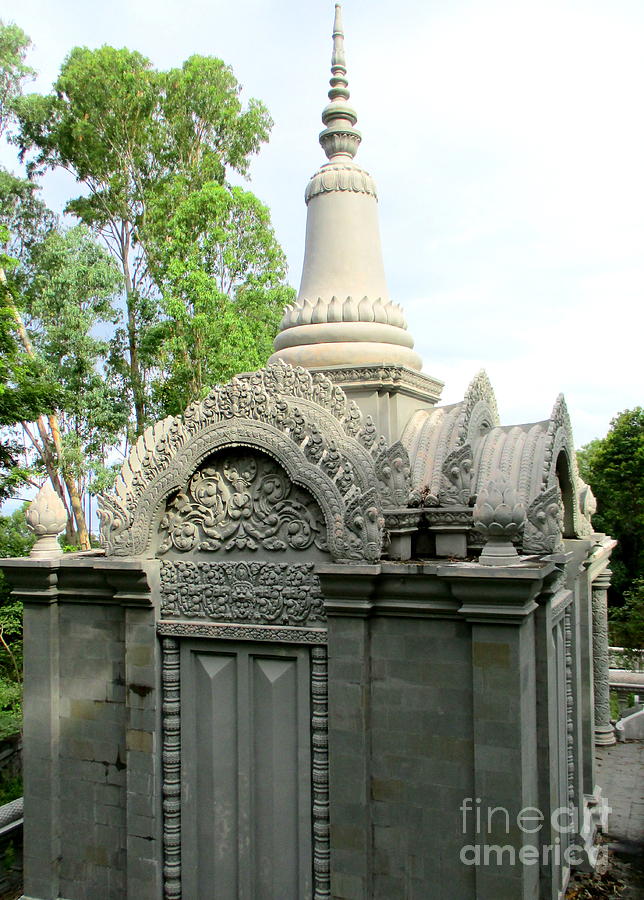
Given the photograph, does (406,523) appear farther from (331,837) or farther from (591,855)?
(591,855)

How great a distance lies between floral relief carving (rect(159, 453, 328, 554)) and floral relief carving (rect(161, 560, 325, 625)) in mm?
200

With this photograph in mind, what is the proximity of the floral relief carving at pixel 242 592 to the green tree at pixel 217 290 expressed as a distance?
13152mm

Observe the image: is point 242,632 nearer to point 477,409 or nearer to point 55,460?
point 477,409

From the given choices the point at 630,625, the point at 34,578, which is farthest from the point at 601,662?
the point at 34,578

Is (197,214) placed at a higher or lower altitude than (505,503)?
higher

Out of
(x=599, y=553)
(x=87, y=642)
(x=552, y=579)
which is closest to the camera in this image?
(x=552, y=579)

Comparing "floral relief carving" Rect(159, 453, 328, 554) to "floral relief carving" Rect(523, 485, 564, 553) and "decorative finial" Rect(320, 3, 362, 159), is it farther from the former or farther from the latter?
"decorative finial" Rect(320, 3, 362, 159)

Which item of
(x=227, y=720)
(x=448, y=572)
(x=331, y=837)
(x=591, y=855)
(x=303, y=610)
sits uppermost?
(x=448, y=572)

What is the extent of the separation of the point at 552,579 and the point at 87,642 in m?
5.01

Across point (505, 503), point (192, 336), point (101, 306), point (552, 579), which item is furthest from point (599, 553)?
point (101, 306)

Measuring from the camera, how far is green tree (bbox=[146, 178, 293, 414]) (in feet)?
65.4

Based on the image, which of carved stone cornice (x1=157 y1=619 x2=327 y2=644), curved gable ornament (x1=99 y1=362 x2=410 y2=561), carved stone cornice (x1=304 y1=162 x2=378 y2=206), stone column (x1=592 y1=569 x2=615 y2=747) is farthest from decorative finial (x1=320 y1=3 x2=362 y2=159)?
stone column (x1=592 y1=569 x2=615 y2=747)

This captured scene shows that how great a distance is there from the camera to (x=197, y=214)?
70.1ft

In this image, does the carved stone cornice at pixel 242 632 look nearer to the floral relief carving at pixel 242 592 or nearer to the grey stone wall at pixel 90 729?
the floral relief carving at pixel 242 592
